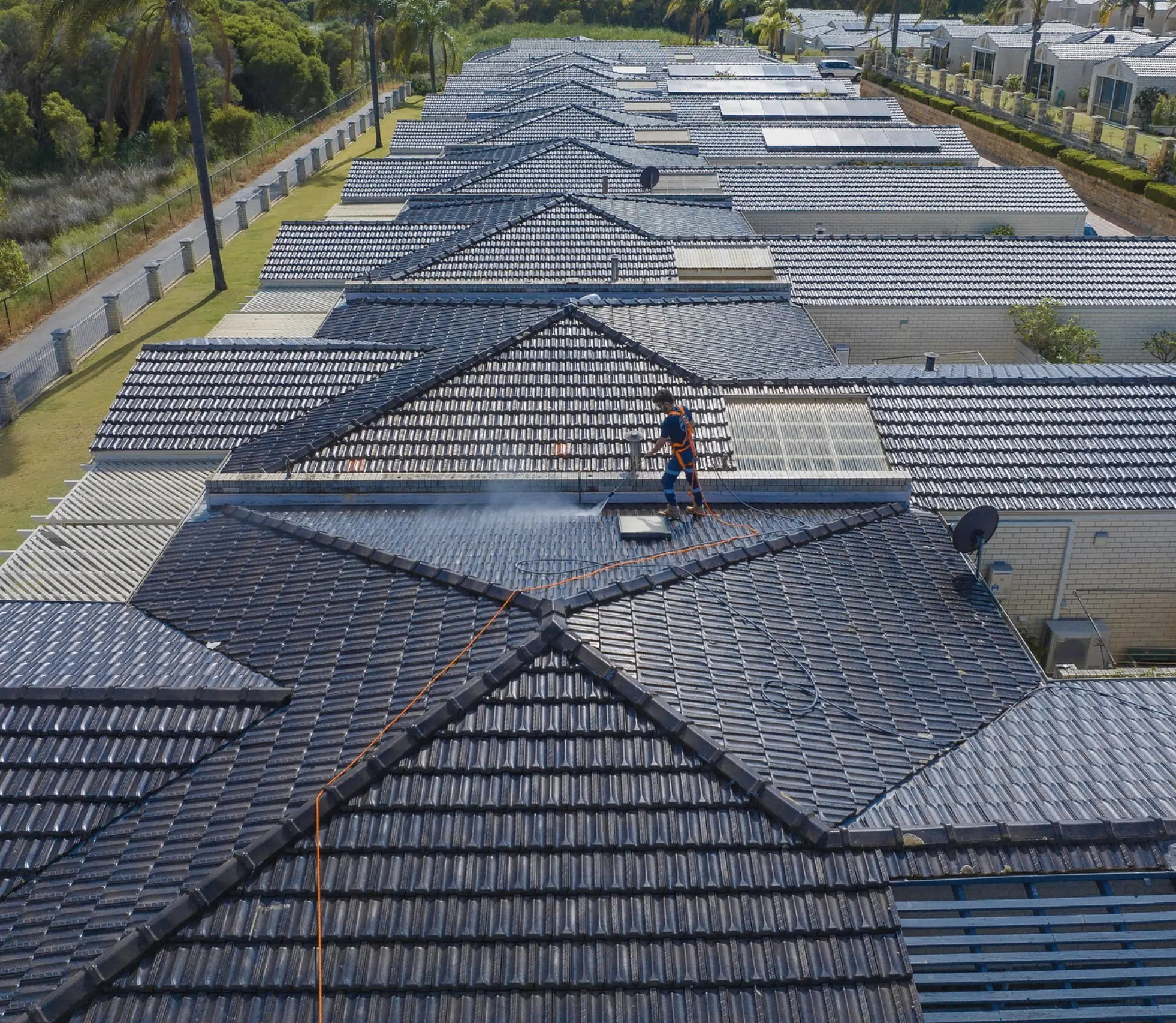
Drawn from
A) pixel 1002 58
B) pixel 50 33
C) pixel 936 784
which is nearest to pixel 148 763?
pixel 936 784

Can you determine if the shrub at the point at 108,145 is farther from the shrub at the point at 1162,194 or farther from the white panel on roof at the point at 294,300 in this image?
the shrub at the point at 1162,194

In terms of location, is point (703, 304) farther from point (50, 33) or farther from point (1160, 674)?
point (50, 33)

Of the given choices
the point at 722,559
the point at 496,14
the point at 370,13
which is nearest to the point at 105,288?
the point at 370,13

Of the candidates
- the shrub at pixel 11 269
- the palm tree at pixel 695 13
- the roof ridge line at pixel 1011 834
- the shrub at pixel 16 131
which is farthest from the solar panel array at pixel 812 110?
the palm tree at pixel 695 13

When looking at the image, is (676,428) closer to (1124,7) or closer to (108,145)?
(108,145)

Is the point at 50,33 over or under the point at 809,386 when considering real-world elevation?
over
